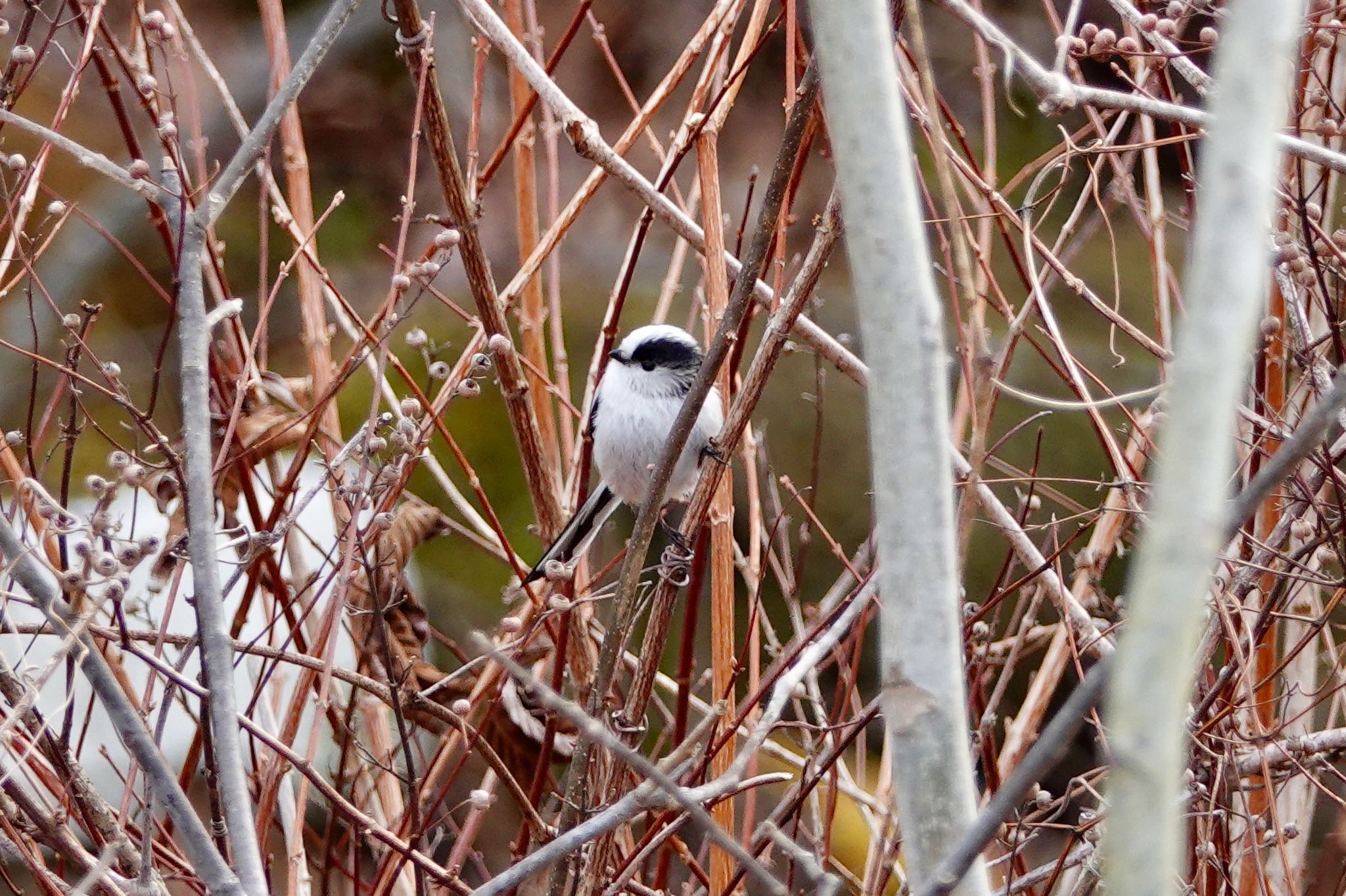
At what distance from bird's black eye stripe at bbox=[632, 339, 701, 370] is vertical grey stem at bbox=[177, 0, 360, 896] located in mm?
1497

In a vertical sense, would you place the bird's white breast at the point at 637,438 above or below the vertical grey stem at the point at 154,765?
below

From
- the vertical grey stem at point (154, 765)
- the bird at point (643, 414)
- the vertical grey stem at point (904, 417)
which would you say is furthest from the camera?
the bird at point (643, 414)

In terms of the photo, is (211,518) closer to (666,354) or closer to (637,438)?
(637,438)

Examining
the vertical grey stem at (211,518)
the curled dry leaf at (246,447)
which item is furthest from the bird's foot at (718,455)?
the vertical grey stem at (211,518)

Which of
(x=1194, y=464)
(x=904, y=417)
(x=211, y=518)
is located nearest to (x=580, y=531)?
(x=211, y=518)

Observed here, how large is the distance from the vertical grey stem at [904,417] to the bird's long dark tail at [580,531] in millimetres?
955

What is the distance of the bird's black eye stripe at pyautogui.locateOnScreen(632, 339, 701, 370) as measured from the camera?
2586mm

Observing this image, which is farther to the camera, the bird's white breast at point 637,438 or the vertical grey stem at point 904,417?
the bird's white breast at point 637,438

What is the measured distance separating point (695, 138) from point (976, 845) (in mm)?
1197

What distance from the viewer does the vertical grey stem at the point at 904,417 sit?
0.75 meters

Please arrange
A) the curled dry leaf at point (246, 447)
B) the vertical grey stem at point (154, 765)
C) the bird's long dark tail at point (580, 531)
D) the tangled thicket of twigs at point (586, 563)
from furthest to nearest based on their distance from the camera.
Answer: the bird's long dark tail at point (580, 531) → the curled dry leaf at point (246, 447) → the tangled thicket of twigs at point (586, 563) → the vertical grey stem at point (154, 765)

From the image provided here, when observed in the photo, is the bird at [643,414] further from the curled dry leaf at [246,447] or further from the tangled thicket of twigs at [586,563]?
the curled dry leaf at [246,447]

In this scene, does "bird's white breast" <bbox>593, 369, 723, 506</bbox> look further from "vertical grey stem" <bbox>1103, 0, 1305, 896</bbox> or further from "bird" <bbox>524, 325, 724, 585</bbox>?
"vertical grey stem" <bbox>1103, 0, 1305, 896</bbox>

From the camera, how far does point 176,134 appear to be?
50.9 inches
